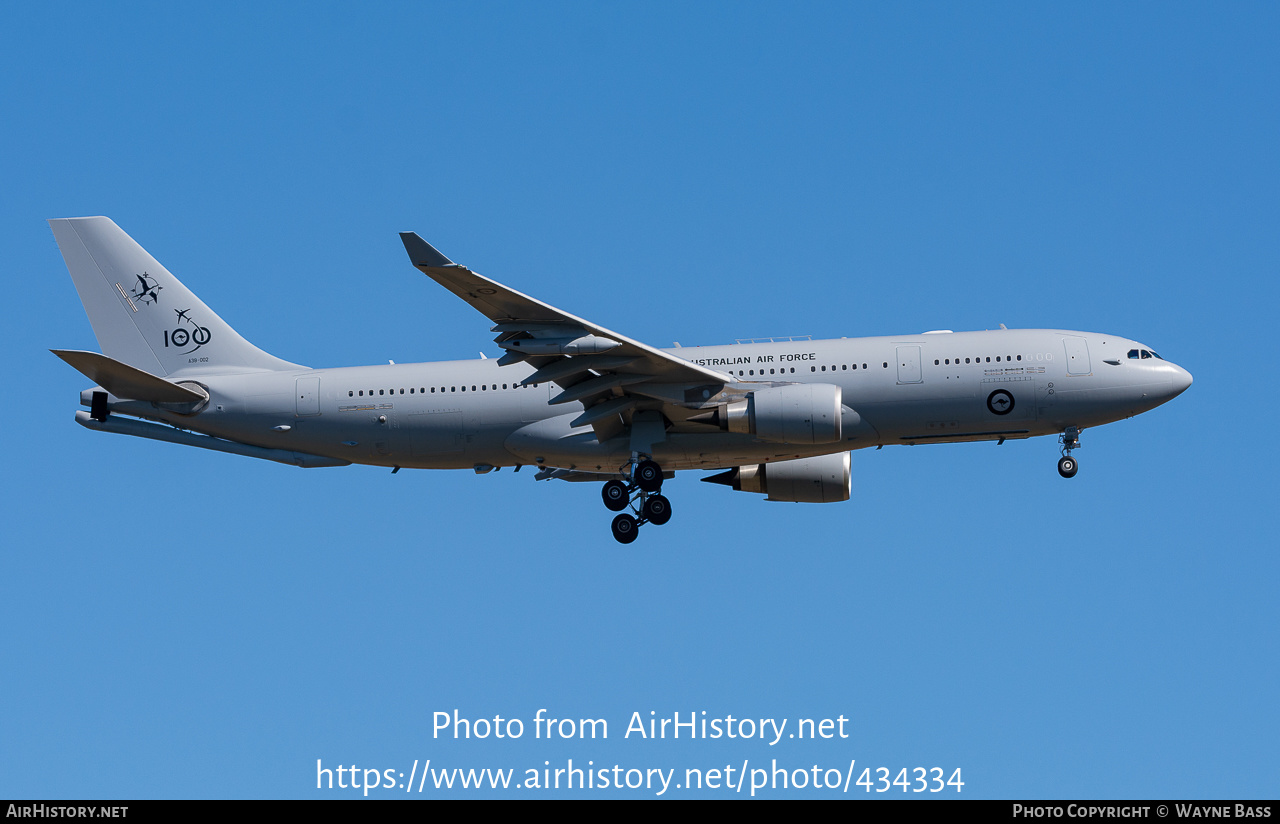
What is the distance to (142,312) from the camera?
37688 mm

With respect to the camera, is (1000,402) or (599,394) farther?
(599,394)

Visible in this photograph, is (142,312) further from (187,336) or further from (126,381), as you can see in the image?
(126,381)

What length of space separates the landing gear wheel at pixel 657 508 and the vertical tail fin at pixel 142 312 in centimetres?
1033

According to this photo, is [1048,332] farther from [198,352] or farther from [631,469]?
[198,352]

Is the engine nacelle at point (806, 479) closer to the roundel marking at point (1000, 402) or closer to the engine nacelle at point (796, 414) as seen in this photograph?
the engine nacelle at point (796, 414)

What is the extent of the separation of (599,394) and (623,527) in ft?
11.5

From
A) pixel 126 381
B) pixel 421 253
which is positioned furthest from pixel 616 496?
pixel 126 381

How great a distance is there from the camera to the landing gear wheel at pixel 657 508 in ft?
113

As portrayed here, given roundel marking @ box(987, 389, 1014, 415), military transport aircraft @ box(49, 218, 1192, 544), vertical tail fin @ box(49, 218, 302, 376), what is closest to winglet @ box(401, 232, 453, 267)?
military transport aircraft @ box(49, 218, 1192, 544)

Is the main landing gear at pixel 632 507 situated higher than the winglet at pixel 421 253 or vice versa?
the winglet at pixel 421 253

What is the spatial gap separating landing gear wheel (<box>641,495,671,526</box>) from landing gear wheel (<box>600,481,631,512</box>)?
1.73 feet

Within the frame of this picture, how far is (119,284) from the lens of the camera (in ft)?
124

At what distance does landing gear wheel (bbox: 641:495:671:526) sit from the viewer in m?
34.3

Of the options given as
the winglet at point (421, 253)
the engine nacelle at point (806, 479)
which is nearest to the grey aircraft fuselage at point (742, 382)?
the engine nacelle at point (806, 479)
